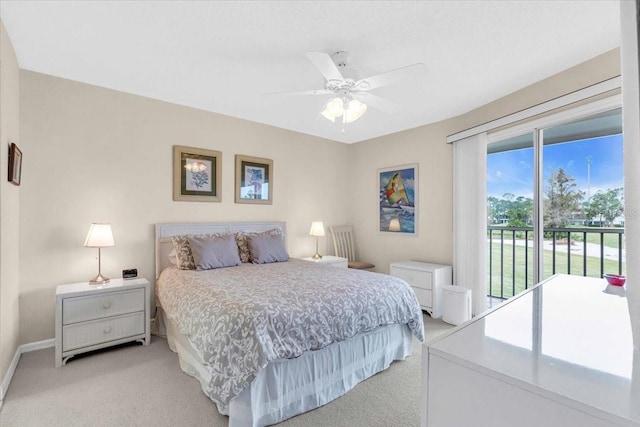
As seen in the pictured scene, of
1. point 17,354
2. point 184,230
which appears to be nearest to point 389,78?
point 184,230

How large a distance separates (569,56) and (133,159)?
433 centimetres

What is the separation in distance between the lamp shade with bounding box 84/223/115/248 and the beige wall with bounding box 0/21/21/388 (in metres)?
0.52

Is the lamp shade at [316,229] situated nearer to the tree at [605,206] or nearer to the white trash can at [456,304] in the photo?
the white trash can at [456,304]

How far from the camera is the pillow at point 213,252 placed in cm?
318

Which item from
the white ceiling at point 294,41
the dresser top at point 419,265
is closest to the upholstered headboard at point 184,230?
the white ceiling at point 294,41

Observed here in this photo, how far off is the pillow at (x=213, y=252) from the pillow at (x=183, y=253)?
6 cm

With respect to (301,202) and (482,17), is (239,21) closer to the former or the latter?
(482,17)

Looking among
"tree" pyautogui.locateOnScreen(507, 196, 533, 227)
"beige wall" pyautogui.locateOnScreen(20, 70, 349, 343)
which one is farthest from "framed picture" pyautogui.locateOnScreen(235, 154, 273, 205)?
"tree" pyautogui.locateOnScreen(507, 196, 533, 227)

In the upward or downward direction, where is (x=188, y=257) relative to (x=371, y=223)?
downward

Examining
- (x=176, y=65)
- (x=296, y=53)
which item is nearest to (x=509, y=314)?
(x=296, y=53)

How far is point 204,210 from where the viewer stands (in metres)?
3.89

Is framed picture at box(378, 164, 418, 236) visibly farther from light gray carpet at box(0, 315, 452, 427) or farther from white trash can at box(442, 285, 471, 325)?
light gray carpet at box(0, 315, 452, 427)

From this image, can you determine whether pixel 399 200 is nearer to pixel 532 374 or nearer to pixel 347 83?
pixel 347 83

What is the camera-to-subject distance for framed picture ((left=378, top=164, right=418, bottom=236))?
458cm
